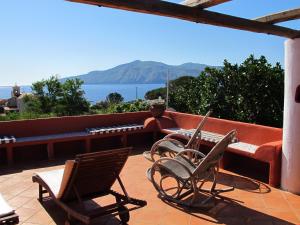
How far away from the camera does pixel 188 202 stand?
15.7 ft

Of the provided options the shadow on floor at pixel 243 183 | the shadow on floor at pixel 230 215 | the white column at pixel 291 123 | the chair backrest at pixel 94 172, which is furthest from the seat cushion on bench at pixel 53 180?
the white column at pixel 291 123

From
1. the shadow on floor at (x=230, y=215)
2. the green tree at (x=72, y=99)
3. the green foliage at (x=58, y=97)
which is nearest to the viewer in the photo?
the shadow on floor at (x=230, y=215)

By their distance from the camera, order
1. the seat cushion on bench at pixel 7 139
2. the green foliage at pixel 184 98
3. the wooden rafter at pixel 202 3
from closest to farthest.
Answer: the wooden rafter at pixel 202 3, the seat cushion on bench at pixel 7 139, the green foliage at pixel 184 98

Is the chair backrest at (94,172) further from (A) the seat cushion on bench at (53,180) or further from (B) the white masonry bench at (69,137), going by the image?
(B) the white masonry bench at (69,137)

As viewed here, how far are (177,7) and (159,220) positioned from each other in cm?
261

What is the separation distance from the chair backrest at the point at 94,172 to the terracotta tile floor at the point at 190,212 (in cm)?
46

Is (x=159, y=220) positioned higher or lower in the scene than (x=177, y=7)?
lower

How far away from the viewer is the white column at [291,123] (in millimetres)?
5016

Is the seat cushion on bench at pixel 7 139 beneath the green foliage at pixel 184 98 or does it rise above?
beneath

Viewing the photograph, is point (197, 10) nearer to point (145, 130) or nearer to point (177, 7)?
point (177, 7)

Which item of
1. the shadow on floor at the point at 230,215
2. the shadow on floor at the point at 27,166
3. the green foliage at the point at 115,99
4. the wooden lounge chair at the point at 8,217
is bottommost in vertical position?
the shadow on floor at the point at 230,215

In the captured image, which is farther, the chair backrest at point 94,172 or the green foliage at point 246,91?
the green foliage at point 246,91

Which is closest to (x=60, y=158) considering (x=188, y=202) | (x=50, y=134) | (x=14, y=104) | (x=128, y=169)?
(x=50, y=134)

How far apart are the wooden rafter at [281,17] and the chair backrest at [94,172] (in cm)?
262
